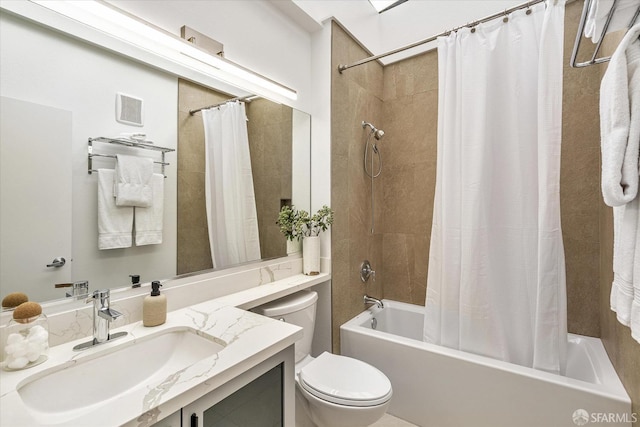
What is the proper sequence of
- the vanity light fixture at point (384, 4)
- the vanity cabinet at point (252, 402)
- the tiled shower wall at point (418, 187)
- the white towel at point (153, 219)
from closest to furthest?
the vanity cabinet at point (252, 402) < the white towel at point (153, 219) < the tiled shower wall at point (418, 187) < the vanity light fixture at point (384, 4)

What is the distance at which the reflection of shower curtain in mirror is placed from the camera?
142cm

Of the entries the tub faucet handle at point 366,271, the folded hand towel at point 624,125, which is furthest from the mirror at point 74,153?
the folded hand towel at point 624,125

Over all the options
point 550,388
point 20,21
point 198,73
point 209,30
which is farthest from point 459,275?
point 20,21

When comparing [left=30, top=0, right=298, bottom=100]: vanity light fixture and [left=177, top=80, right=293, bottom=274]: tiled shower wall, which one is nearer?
[left=30, top=0, right=298, bottom=100]: vanity light fixture

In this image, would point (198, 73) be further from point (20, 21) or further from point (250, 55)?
point (20, 21)

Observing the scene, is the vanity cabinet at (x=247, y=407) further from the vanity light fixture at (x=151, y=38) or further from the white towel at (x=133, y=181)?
the vanity light fixture at (x=151, y=38)

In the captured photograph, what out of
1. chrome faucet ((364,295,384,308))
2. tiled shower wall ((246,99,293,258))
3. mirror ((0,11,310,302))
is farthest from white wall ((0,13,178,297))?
chrome faucet ((364,295,384,308))

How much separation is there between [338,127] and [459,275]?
4.03ft

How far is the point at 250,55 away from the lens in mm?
1639

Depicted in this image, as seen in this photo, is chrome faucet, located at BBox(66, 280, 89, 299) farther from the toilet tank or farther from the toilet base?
the toilet base

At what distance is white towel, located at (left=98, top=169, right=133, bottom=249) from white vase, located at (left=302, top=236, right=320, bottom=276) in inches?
38.9

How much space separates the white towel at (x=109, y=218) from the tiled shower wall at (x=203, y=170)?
0.22 metres

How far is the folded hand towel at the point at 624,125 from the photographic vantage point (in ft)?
2.67

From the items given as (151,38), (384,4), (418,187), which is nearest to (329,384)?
(418,187)
